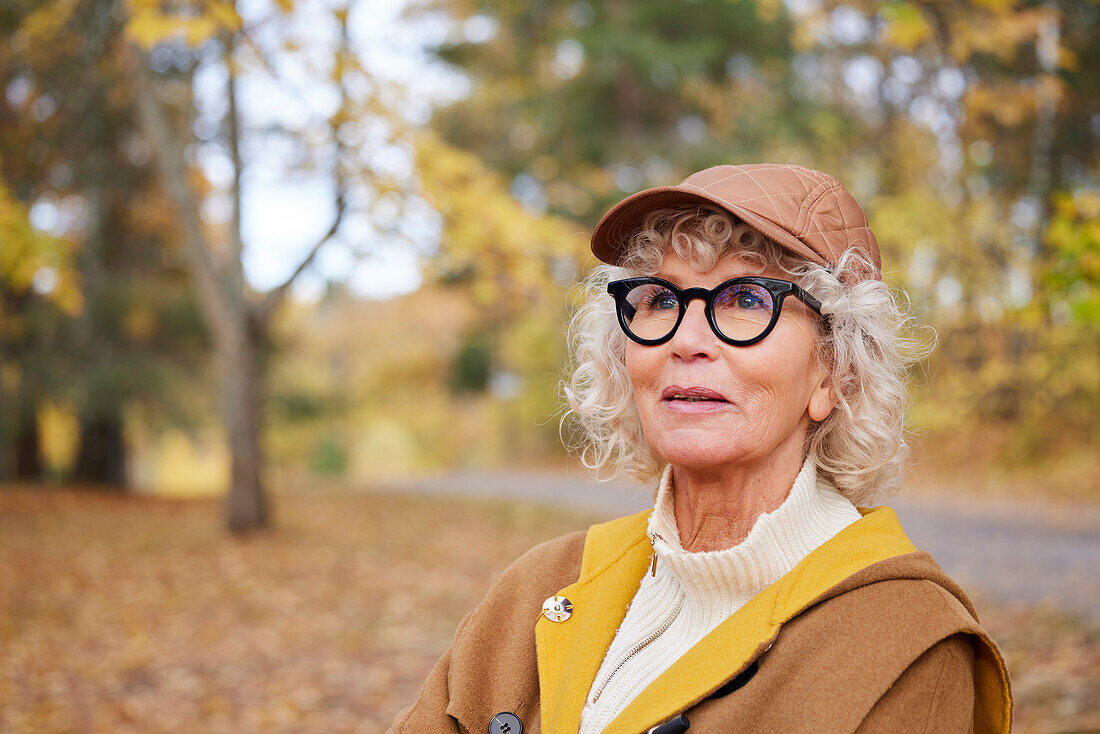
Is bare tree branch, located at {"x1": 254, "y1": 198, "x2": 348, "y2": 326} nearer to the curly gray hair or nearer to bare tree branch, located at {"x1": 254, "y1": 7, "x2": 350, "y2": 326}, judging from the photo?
bare tree branch, located at {"x1": 254, "y1": 7, "x2": 350, "y2": 326}

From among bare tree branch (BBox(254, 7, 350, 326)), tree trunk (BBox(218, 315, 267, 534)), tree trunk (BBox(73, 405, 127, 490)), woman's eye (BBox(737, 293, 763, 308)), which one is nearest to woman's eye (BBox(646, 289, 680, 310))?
woman's eye (BBox(737, 293, 763, 308))

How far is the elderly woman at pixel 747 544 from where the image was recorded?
4.44 ft

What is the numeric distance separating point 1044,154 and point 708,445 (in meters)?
10.5

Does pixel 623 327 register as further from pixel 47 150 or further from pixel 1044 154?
pixel 47 150

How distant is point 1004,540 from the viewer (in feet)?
29.0

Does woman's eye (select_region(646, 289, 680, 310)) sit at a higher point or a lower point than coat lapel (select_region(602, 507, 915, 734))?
higher

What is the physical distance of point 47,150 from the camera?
41.4ft

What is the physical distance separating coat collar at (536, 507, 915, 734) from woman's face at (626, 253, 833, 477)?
219 mm

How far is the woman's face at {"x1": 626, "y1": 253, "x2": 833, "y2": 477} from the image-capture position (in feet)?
5.14

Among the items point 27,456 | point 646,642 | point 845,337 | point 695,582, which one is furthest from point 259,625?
point 27,456

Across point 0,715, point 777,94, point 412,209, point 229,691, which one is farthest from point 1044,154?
point 0,715

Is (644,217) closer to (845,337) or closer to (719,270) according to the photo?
(719,270)

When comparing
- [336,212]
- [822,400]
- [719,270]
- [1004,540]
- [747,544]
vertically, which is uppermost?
[336,212]

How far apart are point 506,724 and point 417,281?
30.7 ft
